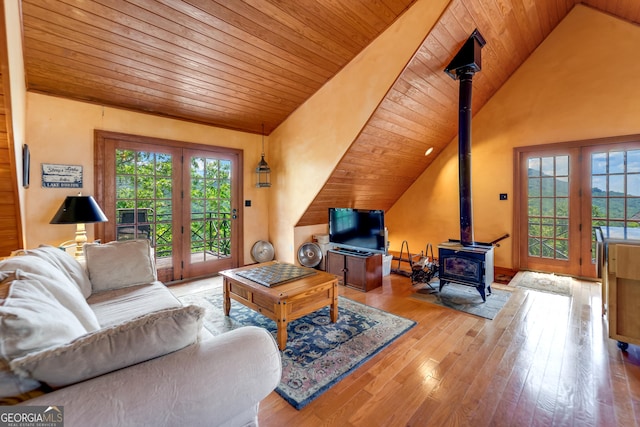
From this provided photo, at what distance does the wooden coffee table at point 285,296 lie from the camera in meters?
2.24

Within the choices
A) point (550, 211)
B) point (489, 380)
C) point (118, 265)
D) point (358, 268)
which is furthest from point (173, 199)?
point (550, 211)

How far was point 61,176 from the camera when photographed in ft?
10.4

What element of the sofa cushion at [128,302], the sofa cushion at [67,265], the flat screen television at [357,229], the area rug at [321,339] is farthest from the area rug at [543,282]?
the sofa cushion at [67,265]

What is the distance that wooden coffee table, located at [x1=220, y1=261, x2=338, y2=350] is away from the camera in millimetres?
2238

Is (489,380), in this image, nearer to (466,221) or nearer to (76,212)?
(466,221)

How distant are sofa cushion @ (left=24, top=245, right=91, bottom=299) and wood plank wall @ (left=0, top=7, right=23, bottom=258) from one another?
53 cm

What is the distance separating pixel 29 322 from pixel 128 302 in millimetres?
1468

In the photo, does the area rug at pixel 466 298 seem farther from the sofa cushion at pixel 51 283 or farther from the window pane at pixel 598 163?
the sofa cushion at pixel 51 283

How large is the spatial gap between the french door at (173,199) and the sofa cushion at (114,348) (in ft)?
10.7

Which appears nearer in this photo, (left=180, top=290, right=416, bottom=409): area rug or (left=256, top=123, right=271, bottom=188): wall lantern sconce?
(left=180, top=290, right=416, bottom=409): area rug

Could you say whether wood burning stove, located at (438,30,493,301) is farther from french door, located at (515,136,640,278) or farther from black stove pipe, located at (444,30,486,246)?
french door, located at (515,136,640,278)

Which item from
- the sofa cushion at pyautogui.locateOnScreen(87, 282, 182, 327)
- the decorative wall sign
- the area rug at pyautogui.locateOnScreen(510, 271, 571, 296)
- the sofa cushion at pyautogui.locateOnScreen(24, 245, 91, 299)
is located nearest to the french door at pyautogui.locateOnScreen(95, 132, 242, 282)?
the decorative wall sign

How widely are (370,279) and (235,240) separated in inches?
91.3

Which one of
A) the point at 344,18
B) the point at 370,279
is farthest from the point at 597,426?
the point at 344,18
